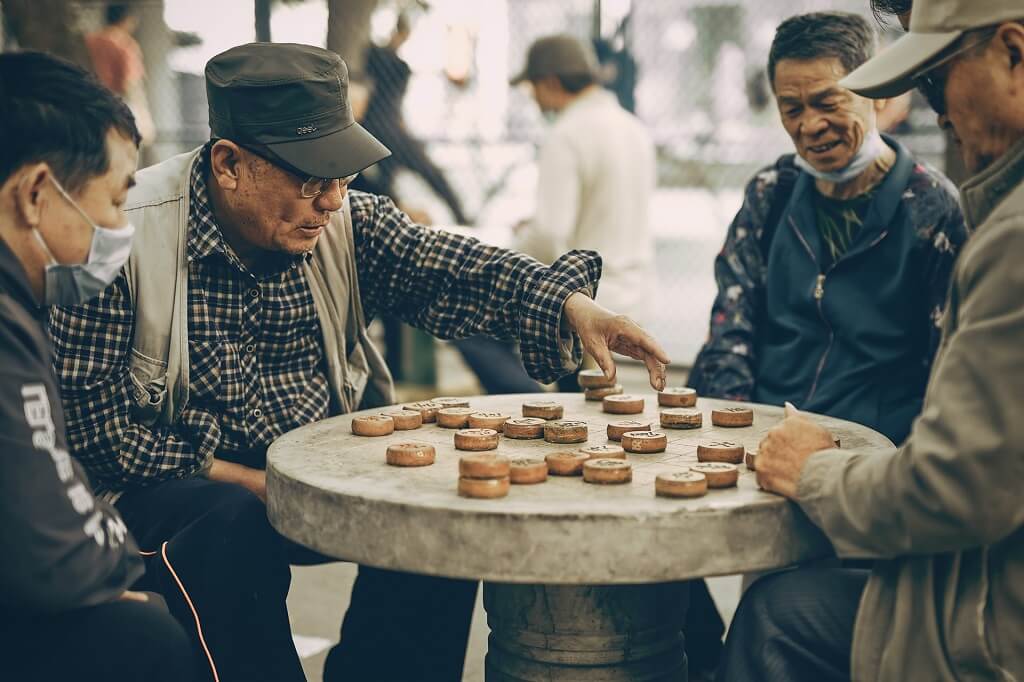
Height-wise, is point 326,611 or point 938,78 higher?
point 938,78

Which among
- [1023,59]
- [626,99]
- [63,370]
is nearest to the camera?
[1023,59]

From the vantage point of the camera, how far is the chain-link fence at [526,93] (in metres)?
7.21

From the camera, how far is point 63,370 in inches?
103

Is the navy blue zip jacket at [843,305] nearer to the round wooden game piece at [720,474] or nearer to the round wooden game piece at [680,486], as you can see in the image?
the round wooden game piece at [720,474]

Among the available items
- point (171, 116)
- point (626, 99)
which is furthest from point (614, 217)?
point (171, 116)

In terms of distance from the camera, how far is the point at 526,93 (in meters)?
7.36

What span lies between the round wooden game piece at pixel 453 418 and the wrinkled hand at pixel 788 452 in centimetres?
78

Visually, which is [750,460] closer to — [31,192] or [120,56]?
[31,192]

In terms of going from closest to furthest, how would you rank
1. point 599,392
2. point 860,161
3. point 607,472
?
1. point 607,472
2. point 599,392
3. point 860,161

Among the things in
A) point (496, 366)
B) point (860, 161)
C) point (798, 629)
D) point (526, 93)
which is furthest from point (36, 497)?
point (526, 93)

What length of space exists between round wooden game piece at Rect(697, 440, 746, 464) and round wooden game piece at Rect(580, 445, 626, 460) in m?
0.15

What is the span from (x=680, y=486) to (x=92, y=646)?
1.02 meters

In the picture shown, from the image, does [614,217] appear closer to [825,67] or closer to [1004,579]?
[825,67]

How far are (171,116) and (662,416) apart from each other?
8.35m
